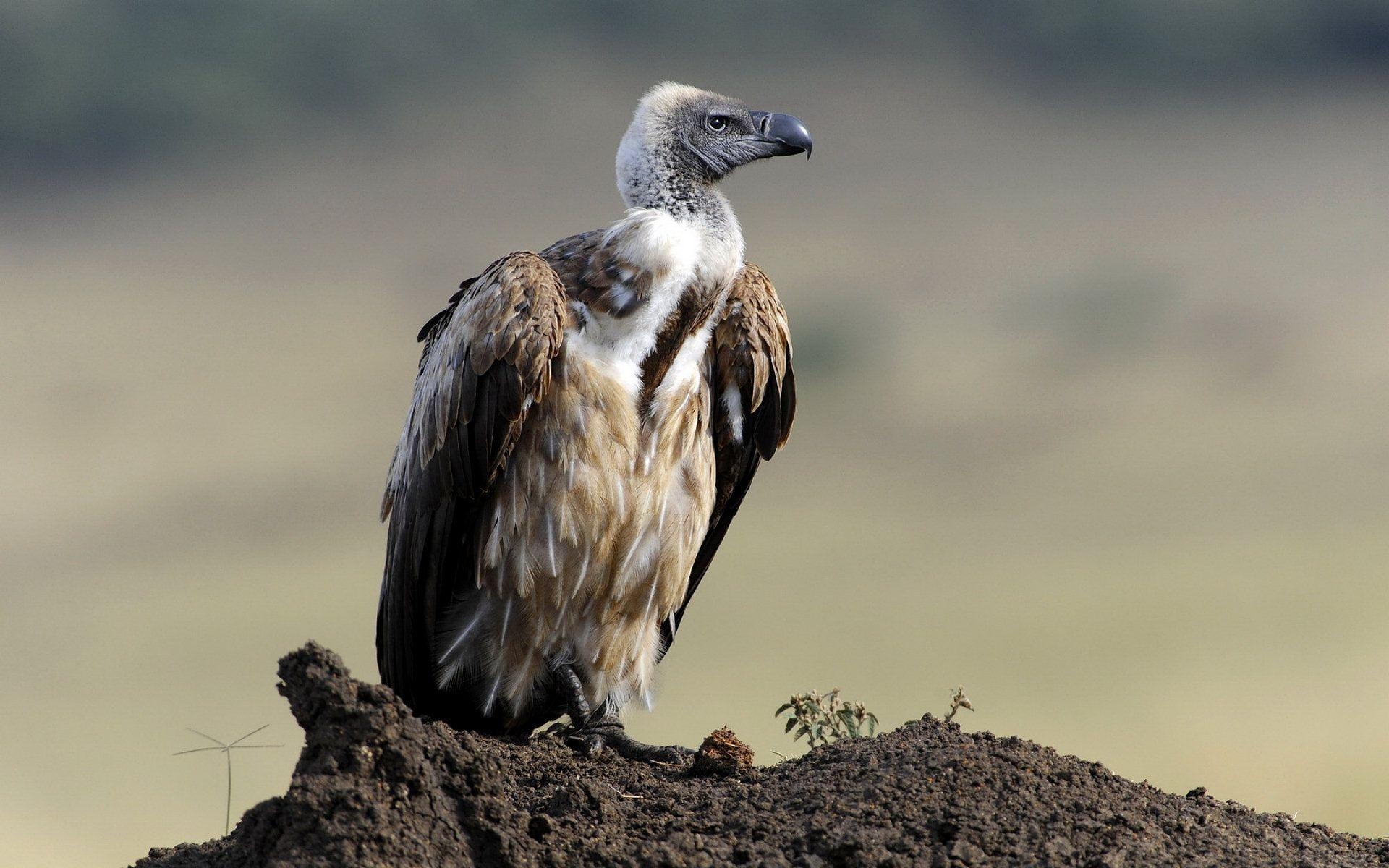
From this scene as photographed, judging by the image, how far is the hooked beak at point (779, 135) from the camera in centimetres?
745

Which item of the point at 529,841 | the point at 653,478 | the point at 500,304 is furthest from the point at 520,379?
the point at 529,841

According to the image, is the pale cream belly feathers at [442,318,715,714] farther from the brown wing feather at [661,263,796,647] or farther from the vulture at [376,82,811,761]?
the brown wing feather at [661,263,796,647]

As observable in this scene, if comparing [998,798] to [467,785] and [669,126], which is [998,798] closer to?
[467,785]

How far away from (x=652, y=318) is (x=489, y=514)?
1337 millimetres

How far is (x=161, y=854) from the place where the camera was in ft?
16.1

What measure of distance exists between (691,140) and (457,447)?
7.59 feet

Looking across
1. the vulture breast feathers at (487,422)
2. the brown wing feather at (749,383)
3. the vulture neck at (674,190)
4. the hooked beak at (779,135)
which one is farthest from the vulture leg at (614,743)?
the hooked beak at (779,135)

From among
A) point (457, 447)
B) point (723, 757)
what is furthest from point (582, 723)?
point (457, 447)

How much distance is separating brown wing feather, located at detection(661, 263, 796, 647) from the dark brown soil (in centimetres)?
231

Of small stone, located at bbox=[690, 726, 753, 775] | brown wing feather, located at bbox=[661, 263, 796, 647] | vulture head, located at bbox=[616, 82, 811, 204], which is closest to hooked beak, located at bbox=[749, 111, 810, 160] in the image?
vulture head, located at bbox=[616, 82, 811, 204]

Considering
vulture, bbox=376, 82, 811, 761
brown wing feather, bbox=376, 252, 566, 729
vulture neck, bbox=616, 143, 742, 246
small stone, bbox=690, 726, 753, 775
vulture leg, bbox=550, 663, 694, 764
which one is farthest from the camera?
vulture neck, bbox=616, 143, 742, 246

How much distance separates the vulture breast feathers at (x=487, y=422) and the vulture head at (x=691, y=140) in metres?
0.57

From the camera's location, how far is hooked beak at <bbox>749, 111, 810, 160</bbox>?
745cm

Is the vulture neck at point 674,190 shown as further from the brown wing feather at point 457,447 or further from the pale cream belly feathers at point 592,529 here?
the brown wing feather at point 457,447
